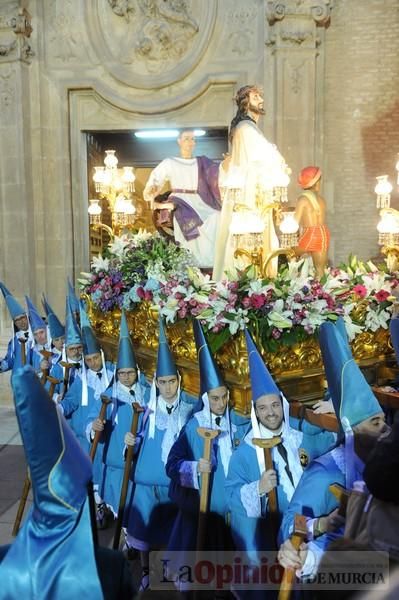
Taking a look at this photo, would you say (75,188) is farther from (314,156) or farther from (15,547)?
(15,547)

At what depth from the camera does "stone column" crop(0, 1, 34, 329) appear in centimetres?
902

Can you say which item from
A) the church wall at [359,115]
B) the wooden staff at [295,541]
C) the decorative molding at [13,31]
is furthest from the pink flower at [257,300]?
the decorative molding at [13,31]

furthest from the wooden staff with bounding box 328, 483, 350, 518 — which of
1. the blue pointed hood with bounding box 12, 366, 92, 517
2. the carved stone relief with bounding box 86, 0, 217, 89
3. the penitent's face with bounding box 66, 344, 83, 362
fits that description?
the carved stone relief with bounding box 86, 0, 217, 89

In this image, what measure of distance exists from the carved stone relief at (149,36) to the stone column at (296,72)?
1253 mm

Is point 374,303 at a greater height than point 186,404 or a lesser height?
greater

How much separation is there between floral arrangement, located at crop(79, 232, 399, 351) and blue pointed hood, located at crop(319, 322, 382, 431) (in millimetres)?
1162

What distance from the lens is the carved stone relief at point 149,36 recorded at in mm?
9234

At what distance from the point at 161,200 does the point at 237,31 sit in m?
3.75

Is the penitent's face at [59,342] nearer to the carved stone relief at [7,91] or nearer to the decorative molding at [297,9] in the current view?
the carved stone relief at [7,91]

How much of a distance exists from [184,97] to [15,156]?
9.49ft

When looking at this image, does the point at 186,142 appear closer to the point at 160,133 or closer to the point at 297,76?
the point at 297,76

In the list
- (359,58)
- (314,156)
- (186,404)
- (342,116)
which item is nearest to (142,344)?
(186,404)

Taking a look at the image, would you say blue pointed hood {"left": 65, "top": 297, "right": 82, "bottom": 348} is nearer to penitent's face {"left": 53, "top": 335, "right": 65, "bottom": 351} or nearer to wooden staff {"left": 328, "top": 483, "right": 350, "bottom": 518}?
penitent's face {"left": 53, "top": 335, "right": 65, "bottom": 351}

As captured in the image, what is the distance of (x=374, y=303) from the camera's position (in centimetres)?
454
